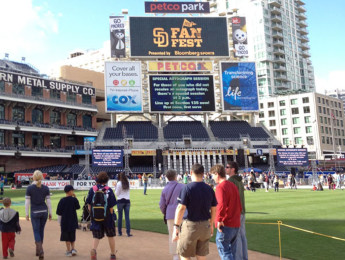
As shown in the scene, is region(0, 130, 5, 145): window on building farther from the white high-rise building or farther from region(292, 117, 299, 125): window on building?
the white high-rise building

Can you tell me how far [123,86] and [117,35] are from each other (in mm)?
9046

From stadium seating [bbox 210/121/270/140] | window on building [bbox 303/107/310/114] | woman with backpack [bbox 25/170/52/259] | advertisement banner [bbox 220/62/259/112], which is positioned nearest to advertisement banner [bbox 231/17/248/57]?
advertisement banner [bbox 220/62/259/112]

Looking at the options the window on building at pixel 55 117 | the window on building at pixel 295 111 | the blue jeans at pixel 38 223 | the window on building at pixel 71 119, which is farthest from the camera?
the window on building at pixel 295 111

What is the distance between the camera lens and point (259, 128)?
69438 mm

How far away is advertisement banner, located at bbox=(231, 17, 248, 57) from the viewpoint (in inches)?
2589

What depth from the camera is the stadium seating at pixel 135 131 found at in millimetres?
64250

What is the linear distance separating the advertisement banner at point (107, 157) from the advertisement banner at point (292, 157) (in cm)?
2209

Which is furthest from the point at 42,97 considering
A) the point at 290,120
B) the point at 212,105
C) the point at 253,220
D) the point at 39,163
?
the point at 290,120

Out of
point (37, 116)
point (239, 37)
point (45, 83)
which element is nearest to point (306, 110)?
point (239, 37)

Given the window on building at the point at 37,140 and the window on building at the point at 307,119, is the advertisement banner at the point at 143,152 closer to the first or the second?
the window on building at the point at 37,140

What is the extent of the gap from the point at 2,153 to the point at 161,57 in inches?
1184

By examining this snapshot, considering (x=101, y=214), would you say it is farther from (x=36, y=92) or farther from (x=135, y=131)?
(x=36, y=92)

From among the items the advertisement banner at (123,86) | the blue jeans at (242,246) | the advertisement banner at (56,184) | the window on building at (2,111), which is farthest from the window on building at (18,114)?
the blue jeans at (242,246)

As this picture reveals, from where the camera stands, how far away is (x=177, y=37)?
2516 inches
